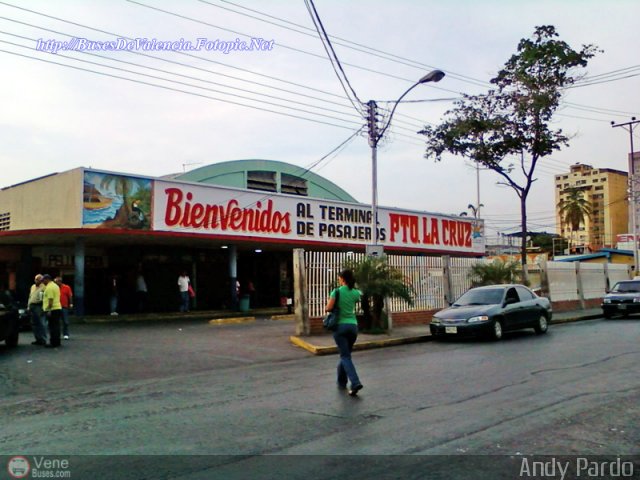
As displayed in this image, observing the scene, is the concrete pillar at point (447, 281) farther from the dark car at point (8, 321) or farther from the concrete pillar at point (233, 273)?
the dark car at point (8, 321)

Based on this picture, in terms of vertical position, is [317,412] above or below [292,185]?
below

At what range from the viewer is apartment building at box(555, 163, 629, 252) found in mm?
89375

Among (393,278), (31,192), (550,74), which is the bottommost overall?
(393,278)

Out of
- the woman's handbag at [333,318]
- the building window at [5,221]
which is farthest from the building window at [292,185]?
the woman's handbag at [333,318]

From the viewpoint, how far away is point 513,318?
1705 centimetres

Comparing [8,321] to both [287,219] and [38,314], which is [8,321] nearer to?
[38,314]

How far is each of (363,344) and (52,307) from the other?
7631 millimetres

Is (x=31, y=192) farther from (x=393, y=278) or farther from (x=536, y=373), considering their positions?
(x=536, y=373)

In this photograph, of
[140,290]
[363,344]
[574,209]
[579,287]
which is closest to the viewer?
[363,344]

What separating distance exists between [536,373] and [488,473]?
5.59m

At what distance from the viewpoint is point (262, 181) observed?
30.4 m

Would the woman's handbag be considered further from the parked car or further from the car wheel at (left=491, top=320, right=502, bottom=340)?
the parked car

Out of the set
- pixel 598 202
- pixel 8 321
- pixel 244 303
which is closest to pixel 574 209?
pixel 598 202

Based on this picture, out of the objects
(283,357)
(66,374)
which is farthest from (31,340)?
(283,357)
